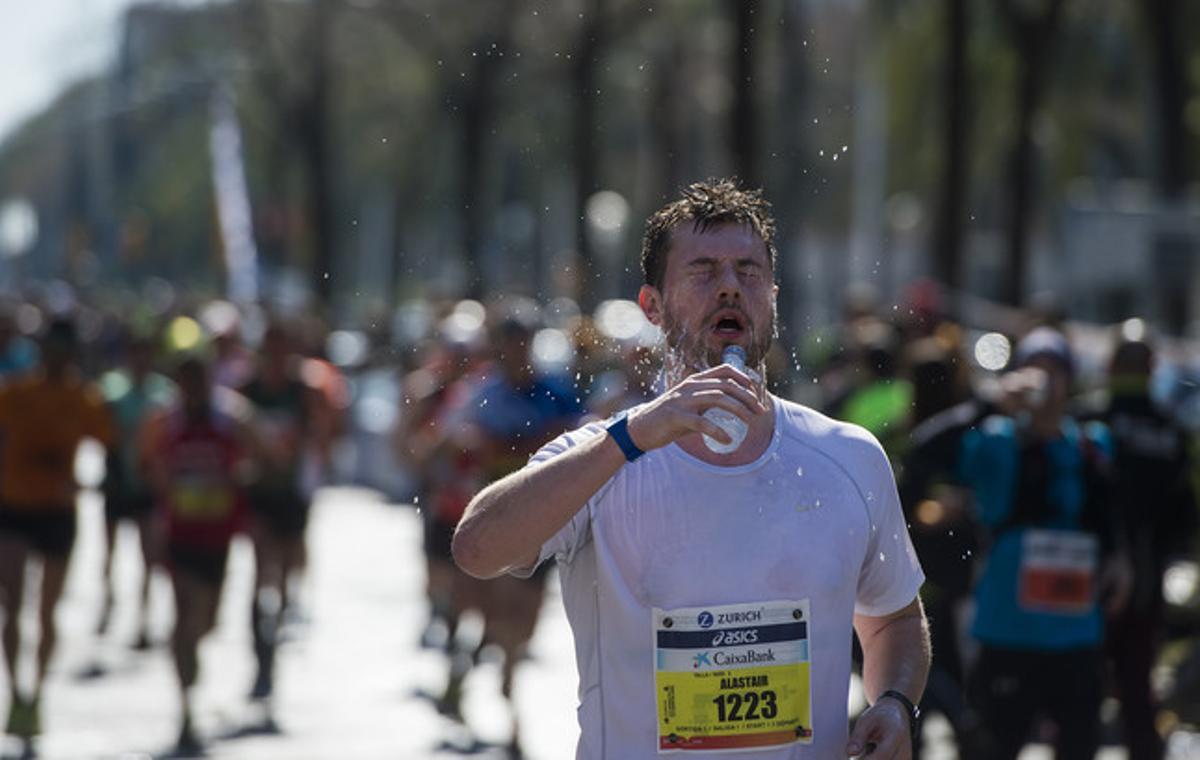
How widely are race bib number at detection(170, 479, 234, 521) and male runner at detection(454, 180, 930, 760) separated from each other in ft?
27.5

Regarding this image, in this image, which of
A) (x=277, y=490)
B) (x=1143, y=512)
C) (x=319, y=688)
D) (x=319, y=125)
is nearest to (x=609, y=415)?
(x=1143, y=512)

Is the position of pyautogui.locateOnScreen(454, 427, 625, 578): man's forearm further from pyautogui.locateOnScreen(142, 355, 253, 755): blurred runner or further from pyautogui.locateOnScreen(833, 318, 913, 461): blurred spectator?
pyautogui.locateOnScreen(142, 355, 253, 755): blurred runner

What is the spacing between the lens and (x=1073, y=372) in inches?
340

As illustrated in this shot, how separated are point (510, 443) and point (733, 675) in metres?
6.03

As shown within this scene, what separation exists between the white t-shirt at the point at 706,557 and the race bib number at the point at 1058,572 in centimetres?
453

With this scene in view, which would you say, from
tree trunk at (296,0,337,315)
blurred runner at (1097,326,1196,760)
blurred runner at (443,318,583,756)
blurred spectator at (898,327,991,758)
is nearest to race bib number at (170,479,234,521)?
blurred runner at (443,318,583,756)

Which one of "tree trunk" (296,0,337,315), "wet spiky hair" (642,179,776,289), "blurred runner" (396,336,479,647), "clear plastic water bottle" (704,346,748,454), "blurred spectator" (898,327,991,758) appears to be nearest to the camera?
"clear plastic water bottle" (704,346,748,454)

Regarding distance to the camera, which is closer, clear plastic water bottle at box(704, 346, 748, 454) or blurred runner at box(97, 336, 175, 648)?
clear plastic water bottle at box(704, 346, 748, 454)

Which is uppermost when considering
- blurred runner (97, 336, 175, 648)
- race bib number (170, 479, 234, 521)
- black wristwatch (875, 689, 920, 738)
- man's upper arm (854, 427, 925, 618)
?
blurred runner (97, 336, 175, 648)

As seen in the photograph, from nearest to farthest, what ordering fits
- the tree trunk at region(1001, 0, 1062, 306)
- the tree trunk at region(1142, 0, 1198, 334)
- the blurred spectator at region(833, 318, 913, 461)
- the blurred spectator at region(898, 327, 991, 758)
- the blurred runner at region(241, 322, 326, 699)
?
the blurred spectator at region(898, 327, 991, 758)
the blurred spectator at region(833, 318, 913, 461)
the blurred runner at region(241, 322, 326, 699)
the tree trunk at region(1142, 0, 1198, 334)
the tree trunk at region(1001, 0, 1062, 306)

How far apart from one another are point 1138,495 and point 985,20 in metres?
25.2

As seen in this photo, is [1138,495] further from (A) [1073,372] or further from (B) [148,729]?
(B) [148,729]

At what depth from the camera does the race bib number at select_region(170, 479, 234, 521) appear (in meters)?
12.2

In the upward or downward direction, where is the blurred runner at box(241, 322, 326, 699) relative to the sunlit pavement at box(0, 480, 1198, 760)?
upward
